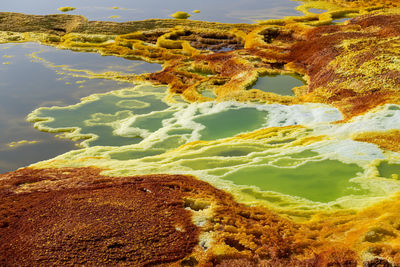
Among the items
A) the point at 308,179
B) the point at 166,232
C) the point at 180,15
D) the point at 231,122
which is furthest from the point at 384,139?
the point at 180,15

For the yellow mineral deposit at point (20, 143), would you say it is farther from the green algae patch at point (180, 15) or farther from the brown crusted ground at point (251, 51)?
the green algae patch at point (180, 15)

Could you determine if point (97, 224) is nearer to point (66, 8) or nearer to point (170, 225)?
point (170, 225)

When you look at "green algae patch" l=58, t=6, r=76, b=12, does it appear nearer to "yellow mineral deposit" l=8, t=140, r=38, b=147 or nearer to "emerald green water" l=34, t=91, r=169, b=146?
"emerald green water" l=34, t=91, r=169, b=146

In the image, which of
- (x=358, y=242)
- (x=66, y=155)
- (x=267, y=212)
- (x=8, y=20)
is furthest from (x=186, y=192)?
(x=8, y=20)

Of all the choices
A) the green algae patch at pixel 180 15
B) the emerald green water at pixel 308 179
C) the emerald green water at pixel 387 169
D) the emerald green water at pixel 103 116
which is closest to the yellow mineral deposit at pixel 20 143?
the emerald green water at pixel 103 116

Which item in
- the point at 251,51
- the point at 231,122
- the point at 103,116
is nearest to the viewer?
the point at 231,122

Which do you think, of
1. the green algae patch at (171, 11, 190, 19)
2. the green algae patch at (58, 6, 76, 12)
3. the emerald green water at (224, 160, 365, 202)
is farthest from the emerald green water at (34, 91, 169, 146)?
the green algae patch at (58, 6, 76, 12)

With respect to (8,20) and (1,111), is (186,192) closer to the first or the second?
(1,111)
